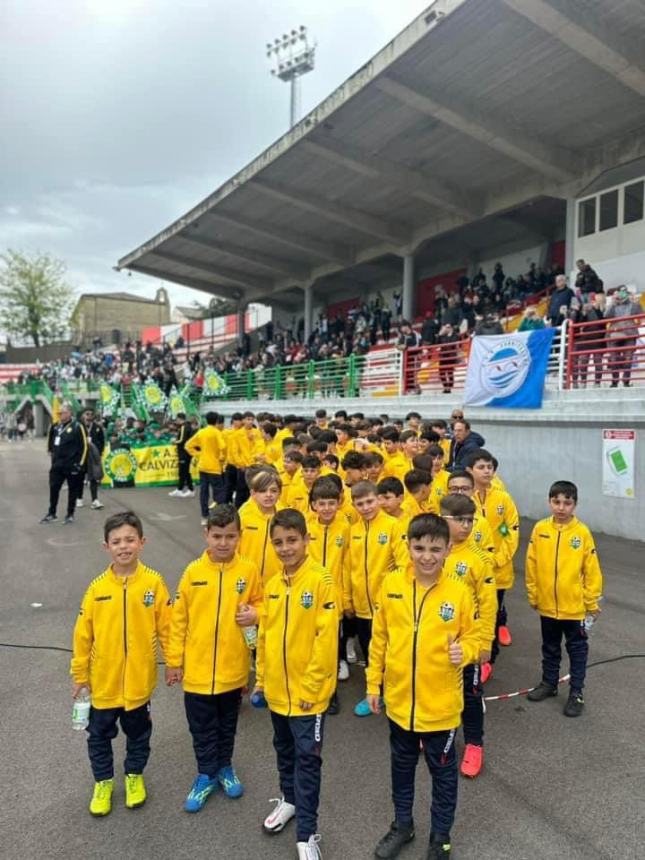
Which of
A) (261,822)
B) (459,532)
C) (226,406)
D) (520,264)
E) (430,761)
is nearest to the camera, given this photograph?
(430,761)

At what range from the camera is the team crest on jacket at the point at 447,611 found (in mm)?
2611

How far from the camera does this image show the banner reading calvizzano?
47.3ft

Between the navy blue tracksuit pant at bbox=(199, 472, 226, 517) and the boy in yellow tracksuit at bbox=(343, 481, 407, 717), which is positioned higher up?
the boy in yellow tracksuit at bbox=(343, 481, 407, 717)

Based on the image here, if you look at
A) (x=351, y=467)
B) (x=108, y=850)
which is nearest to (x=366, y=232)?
(x=351, y=467)

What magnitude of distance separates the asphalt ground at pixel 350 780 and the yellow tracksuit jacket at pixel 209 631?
0.65 meters

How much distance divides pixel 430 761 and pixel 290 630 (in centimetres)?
84

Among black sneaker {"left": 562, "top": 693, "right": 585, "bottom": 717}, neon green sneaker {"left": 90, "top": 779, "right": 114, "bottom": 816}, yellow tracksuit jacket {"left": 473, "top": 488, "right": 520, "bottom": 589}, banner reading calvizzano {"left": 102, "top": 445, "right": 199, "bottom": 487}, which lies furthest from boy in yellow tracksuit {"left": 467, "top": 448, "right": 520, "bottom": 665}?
banner reading calvizzano {"left": 102, "top": 445, "right": 199, "bottom": 487}

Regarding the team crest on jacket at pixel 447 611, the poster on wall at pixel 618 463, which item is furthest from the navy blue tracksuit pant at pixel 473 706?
the poster on wall at pixel 618 463

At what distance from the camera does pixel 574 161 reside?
16.2 metres

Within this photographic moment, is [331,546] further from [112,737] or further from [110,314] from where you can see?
[110,314]

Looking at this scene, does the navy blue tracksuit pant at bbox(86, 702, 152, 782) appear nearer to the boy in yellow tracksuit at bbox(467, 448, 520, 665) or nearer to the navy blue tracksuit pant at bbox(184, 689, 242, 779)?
the navy blue tracksuit pant at bbox(184, 689, 242, 779)

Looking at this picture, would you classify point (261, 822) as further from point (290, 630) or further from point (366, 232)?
point (366, 232)

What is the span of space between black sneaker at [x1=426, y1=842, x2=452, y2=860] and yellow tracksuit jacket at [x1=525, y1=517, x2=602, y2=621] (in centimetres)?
181

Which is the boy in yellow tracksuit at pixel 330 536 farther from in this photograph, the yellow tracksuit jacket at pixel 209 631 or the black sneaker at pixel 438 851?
the black sneaker at pixel 438 851
